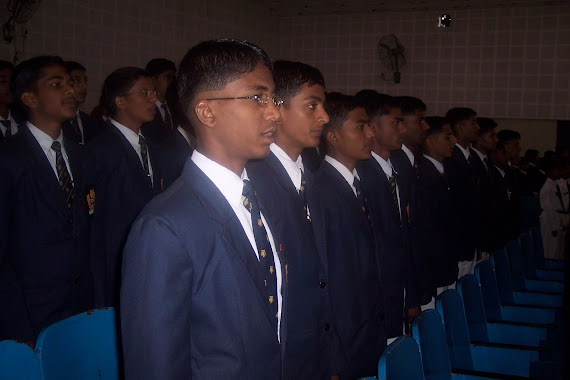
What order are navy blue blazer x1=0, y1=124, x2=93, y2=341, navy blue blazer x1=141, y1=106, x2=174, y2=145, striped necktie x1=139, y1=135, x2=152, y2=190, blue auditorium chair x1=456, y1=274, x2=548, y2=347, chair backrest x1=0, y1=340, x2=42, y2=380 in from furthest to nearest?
navy blue blazer x1=141, y1=106, x2=174, y2=145 → striped necktie x1=139, y1=135, x2=152, y2=190 → blue auditorium chair x1=456, y1=274, x2=548, y2=347 → navy blue blazer x1=0, y1=124, x2=93, y2=341 → chair backrest x1=0, y1=340, x2=42, y2=380

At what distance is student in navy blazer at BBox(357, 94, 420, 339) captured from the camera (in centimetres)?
262

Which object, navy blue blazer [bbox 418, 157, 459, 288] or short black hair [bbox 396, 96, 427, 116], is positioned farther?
short black hair [bbox 396, 96, 427, 116]

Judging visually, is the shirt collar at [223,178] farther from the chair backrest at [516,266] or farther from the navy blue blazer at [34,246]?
the chair backrest at [516,266]

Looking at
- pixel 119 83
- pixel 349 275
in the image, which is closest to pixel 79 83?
pixel 119 83

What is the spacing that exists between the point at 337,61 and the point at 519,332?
21.8ft

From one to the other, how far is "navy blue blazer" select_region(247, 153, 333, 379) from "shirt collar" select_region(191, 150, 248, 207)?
1.07 feet

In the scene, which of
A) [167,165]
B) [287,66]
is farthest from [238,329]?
[167,165]

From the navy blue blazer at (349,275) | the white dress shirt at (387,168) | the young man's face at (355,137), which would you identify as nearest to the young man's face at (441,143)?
the white dress shirt at (387,168)

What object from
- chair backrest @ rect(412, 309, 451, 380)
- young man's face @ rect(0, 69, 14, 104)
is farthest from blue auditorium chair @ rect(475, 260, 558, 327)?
young man's face @ rect(0, 69, 14, 104)

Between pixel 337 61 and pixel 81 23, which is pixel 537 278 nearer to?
pixel 81 23

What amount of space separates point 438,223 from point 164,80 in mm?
2759

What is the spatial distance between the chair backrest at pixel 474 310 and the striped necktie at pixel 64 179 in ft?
6.37

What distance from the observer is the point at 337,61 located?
345 inches

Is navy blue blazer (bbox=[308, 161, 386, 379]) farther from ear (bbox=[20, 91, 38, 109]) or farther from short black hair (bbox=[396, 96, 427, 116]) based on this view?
short black hair (bbox=[396, 96, 427, 116])
